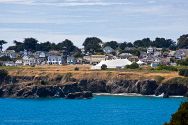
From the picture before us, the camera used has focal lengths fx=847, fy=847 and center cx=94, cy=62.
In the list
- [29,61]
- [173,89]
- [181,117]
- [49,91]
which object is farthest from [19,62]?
[181,117]

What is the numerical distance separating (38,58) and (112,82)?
49706mm

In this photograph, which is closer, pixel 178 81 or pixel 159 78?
pixel 178 81

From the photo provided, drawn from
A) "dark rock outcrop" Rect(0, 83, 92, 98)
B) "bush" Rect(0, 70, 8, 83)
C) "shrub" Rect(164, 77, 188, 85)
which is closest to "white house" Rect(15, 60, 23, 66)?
"bush" Rect(0, 70, 8, 83)

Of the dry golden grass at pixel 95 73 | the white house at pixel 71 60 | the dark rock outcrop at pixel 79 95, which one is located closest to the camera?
the dark rock outcrop at pixel 79 95

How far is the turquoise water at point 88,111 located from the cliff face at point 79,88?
4.61 metres

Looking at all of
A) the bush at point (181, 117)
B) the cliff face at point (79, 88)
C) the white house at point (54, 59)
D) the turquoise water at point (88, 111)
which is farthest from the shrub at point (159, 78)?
the bush at point (181, 117)

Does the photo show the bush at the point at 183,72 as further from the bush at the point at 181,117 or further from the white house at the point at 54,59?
the bush at the point at 181,117

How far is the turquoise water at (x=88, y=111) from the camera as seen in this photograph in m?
88.8

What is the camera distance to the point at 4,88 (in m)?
144

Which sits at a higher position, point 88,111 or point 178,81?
point 178,81

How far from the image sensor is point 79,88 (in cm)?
14100

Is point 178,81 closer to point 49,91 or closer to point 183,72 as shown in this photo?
point 183,72

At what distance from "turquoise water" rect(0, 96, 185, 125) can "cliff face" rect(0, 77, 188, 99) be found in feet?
15.1

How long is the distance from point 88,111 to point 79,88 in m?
36.0
